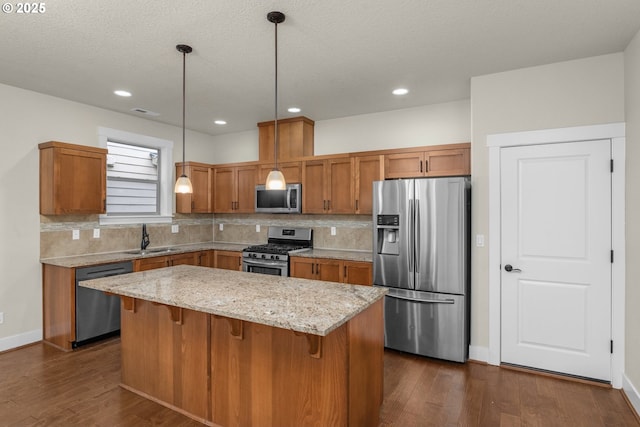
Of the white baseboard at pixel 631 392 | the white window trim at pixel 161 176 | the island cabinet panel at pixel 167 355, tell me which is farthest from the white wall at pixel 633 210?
the white window trim at pixel 161 176

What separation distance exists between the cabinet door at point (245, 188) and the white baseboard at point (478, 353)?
333 cm

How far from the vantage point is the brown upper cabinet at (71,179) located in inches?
146

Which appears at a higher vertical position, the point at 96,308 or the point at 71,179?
the point at 71,179

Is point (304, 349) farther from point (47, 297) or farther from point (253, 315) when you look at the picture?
point (47, 297)

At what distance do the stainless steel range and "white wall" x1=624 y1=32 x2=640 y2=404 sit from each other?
3.32m

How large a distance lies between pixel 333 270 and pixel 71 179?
310cm

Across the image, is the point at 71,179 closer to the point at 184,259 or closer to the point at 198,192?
the point at 184,259

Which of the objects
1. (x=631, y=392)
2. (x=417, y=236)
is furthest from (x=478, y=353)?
(x=417, y=236)

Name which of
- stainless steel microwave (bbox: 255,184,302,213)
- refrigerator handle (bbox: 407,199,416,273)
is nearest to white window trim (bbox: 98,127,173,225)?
stainless steel microwave (bbox: 255,184,302,213)

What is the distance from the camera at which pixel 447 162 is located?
3732 mm

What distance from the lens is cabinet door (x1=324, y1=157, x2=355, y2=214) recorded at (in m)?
4.31

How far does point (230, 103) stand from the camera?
166 inches

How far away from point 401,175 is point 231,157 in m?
3.17

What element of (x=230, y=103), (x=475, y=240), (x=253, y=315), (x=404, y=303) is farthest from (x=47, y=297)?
(x=475, y=240)
